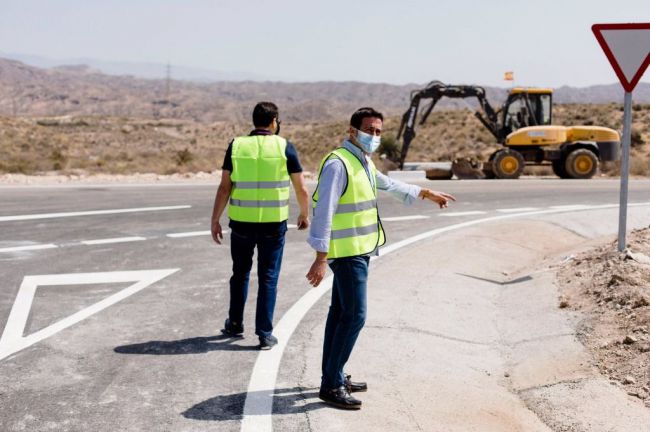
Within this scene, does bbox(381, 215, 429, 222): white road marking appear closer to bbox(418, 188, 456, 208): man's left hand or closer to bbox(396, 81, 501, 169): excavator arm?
bbox(418, 188, 456, 208): man's left hand

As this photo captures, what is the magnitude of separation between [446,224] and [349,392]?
8.88 metres

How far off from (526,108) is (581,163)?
2.88 m

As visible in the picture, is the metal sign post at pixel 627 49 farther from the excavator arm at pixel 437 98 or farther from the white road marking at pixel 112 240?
the excavator arm at pixel 437 98

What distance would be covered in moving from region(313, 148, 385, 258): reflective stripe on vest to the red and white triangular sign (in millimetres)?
4316

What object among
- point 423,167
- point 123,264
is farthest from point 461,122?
point 123,264

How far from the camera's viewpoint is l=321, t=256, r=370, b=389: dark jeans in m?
5.04

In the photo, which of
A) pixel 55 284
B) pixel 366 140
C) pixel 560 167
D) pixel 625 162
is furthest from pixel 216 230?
pixel 560 167

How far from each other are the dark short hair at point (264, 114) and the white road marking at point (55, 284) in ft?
8.51

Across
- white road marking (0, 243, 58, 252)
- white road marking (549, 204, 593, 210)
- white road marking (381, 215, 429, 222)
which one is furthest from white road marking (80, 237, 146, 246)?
white road marking (549, 204, 593, 210)

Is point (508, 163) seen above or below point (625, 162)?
below

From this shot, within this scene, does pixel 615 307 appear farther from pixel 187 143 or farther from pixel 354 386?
pixel 187 143

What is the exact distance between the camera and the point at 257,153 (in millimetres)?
6520

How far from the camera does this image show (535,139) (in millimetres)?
26906

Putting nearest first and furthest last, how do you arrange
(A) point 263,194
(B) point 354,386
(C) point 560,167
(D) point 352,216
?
(D) point 352,216
(B) point 354,386
(A) point 263,194
(C) point 560,167
